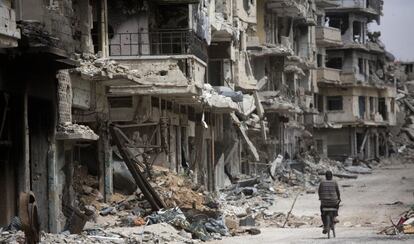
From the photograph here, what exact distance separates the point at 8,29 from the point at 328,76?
59.9 meters

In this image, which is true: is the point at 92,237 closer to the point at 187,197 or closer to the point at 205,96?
the point at 187,197

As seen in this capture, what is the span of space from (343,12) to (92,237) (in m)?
64.2

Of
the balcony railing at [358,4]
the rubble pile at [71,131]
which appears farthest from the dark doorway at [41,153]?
Result: the balcony railing at [358,4]

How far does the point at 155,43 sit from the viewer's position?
31.9 meters

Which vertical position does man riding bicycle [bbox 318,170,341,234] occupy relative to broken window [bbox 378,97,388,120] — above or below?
below

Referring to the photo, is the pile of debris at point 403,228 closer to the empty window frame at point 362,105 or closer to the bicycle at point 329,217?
the bicycle at point 329,217

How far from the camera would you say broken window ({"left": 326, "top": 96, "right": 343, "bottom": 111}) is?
7744 cm

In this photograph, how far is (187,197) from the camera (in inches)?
1035

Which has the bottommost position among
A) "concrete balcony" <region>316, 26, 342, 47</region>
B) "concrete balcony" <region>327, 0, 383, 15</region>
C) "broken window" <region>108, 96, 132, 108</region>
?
"broken window" <region>108, 96, 132, 108</region>

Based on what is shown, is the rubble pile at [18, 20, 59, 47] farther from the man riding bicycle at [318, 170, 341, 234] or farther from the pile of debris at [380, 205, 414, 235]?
the pile of debris at [380, 205, 414, 235]

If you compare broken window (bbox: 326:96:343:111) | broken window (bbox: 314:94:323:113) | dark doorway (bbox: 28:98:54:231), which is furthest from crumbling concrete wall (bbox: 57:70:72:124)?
broken window (bbox: 326:96:343:111)

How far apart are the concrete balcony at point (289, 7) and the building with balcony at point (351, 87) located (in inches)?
449

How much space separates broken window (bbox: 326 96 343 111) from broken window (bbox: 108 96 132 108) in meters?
49.7

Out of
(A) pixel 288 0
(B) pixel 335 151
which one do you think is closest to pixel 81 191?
(A) pixel 288 0
